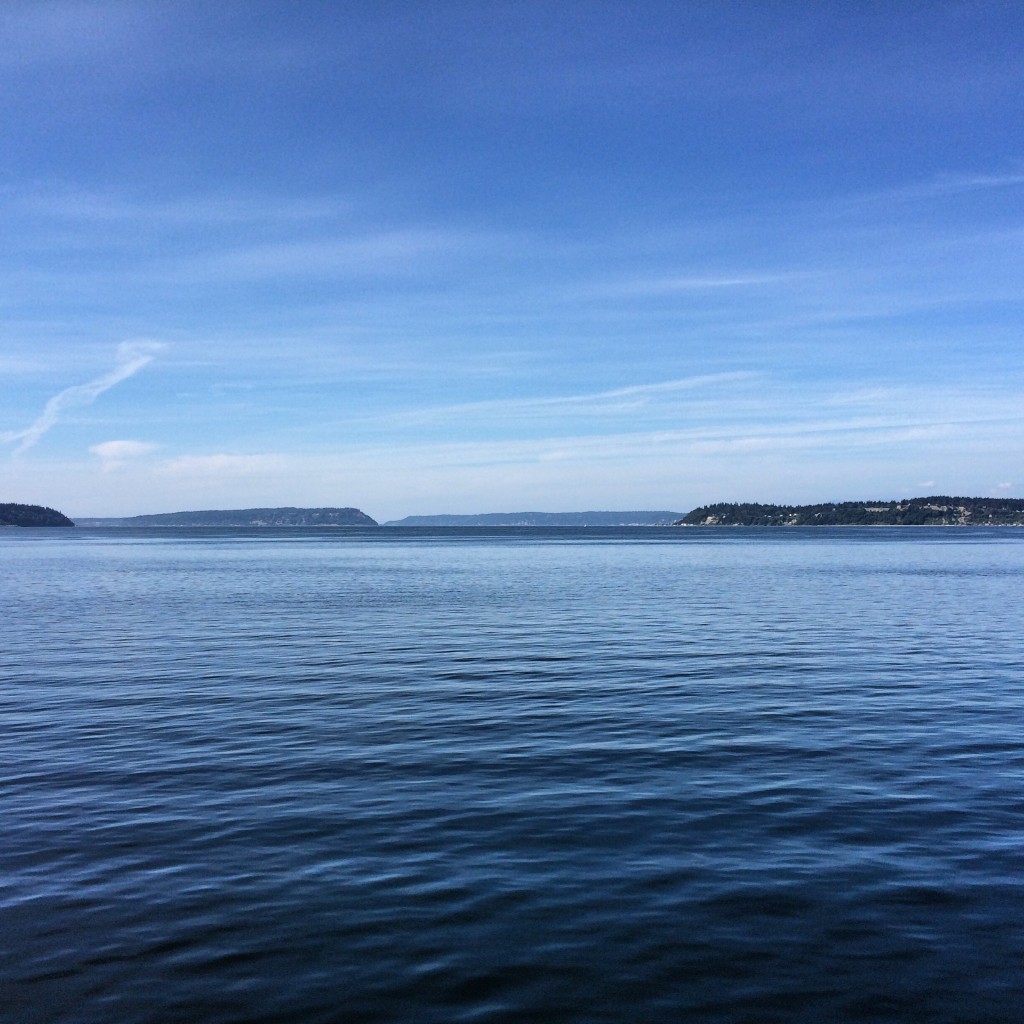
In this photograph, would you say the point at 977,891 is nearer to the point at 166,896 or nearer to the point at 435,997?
the point at 435,997

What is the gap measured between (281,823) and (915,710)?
16.9 metres

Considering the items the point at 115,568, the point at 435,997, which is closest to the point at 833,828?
the point at 435,997

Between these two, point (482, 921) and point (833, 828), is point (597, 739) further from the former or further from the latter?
point (482, 921)

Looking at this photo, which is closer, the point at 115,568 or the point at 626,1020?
the point at 626,1020

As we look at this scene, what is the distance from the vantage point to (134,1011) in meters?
9.81

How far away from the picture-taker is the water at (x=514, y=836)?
10344 mm

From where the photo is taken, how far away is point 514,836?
14.9 meters

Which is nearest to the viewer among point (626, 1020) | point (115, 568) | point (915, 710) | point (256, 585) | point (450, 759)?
point (626, 1020)

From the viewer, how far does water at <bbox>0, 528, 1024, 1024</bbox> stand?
33.9ft

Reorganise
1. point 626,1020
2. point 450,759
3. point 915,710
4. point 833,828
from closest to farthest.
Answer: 1. point 626,1020
2. point 833,828
3. point 450,759
4. point 915,710

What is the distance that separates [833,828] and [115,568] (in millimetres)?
98051

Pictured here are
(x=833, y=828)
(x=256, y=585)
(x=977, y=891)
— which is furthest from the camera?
(x=256, y=585)

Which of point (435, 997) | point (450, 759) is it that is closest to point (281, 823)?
point (450, 759)

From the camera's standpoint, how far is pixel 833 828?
1520 centimetres
